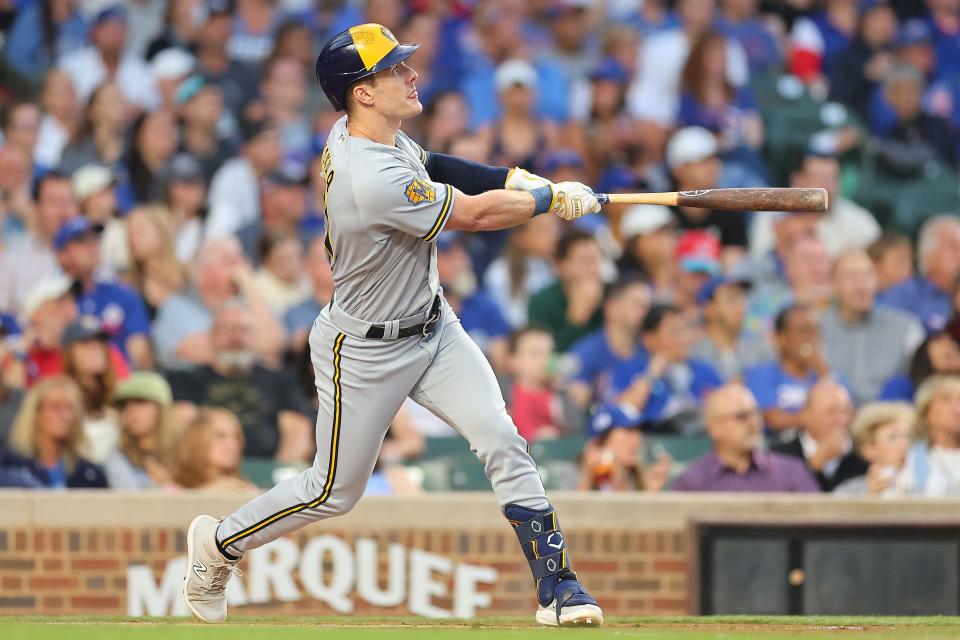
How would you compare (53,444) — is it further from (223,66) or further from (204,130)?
(223,66)

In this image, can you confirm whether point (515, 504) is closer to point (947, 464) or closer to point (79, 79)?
point (947, 464)

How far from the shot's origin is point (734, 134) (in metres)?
11.3

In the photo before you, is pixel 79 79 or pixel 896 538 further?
pixel 79 79

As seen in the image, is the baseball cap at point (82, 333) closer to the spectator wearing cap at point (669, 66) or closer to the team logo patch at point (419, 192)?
the team logo patch at point (419, 192)

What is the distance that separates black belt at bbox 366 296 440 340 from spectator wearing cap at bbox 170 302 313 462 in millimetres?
2866

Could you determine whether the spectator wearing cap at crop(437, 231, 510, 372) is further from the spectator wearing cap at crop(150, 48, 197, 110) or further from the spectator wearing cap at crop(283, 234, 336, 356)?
the spectator wearing cap at crop(150, 48, 197, 110)

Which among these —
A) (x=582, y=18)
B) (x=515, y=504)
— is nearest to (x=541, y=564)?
(x=515, y=504)

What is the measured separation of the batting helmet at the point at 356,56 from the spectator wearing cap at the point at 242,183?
4901mm

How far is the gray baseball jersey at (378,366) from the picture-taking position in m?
5.25

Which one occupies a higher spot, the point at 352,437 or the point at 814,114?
A: the point at 814,114

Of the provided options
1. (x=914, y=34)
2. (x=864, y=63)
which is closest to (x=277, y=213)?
(x=864, y=63)

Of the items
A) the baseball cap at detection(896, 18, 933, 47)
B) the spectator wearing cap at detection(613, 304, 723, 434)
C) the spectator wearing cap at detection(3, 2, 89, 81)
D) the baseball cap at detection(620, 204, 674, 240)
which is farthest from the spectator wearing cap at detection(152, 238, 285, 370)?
the baseball cap at detection(896, 18, 933, 47)

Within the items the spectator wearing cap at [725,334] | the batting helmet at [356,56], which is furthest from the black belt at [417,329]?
the spectator wearing cap at [725,334]

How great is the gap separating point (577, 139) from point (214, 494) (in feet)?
15.2
